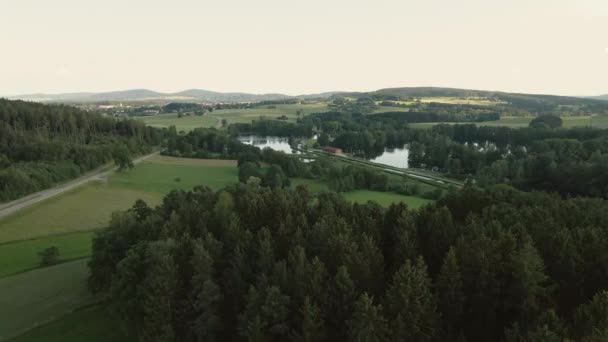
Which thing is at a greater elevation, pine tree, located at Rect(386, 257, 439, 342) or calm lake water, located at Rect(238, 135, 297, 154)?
pine tree, located at Rect(386, 257, 439, 342)

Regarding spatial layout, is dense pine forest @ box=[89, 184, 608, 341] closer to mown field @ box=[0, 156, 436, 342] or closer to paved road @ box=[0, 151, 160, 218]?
mown field @ box=[0, 156, 436, 342]

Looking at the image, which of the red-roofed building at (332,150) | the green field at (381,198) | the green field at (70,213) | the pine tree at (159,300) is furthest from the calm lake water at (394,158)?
the pine tree at (159,300)

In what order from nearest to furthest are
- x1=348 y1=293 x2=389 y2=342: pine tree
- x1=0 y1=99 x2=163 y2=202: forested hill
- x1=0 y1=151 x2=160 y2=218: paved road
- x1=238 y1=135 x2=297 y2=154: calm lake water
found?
x1=348 y1=293 x2=389 y2=342: pine tree < x1=0 y1=151 x2=160 y2=218: paved road < x1=0 y1=99 x2=163 y2=202: forested hill < x1=238 y1=135 x2=297 y2=154: calm lake water

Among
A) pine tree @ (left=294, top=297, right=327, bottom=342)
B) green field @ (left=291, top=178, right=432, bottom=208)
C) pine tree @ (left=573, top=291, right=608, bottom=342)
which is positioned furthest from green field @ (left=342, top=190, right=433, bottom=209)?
pine tree @ (left=573, top=291, right=608, bottom=342)

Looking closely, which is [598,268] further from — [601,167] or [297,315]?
[601,167]

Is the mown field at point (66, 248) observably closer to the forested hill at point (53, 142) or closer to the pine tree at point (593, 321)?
the forested hill at point (53, 142)

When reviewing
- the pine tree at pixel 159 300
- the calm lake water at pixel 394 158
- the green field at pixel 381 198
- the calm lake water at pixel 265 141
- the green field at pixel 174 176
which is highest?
the pine tree at pixel 159 300

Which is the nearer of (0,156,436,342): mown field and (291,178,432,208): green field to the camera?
(0,156,436,342): mown field
